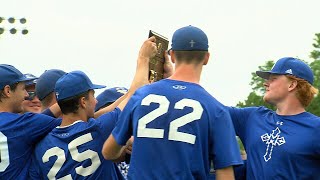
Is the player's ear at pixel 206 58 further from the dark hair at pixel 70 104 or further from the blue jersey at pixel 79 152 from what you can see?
the dark hair at pixel 70 104

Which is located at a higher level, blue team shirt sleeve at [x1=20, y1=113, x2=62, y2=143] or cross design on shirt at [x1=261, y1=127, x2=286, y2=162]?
blue team shirt sleeve at [x1=20, y1=113, x2=62, y2=143]

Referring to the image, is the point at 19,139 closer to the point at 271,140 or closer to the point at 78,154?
the point at 78,154

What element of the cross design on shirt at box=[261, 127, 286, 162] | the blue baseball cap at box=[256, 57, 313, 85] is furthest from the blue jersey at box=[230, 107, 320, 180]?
the blue baseball cap at box=[256, 57, 313, 85]

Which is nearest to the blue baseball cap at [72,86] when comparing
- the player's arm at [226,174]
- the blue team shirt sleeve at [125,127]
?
the blue team shirt sleeve at [125,127]

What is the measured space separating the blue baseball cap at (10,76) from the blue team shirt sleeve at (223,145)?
226 cm

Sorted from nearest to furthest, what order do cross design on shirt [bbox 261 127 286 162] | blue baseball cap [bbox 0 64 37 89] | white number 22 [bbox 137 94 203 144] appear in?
white number 22 [bbox 137 94 203 144]
cross design on shirt [bbox 261 127 286 162]
blue baseball cap [bbox 0 64 37 89]

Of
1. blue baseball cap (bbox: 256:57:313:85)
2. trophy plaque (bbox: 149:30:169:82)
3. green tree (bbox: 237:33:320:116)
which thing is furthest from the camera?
green tree (bbox: 237:33:320:116)

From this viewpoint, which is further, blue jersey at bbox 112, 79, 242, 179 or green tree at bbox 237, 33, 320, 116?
green tree at bbox 237, 33, 320, 116

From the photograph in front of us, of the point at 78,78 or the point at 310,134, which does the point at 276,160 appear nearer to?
the point at 310,134

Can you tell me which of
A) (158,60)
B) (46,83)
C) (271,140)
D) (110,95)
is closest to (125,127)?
(158,60)

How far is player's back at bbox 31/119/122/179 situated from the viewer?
623cm

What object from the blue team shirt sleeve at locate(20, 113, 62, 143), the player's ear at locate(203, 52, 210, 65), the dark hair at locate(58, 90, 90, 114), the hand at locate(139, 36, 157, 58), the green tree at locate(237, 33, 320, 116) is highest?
the player's ear at locate(203, 52, 210, 65)

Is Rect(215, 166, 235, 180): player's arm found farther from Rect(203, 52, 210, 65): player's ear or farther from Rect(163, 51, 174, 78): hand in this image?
Rect(163, 51, 174, 78): hand

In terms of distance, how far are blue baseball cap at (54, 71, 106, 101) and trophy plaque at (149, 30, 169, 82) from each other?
0.54m
